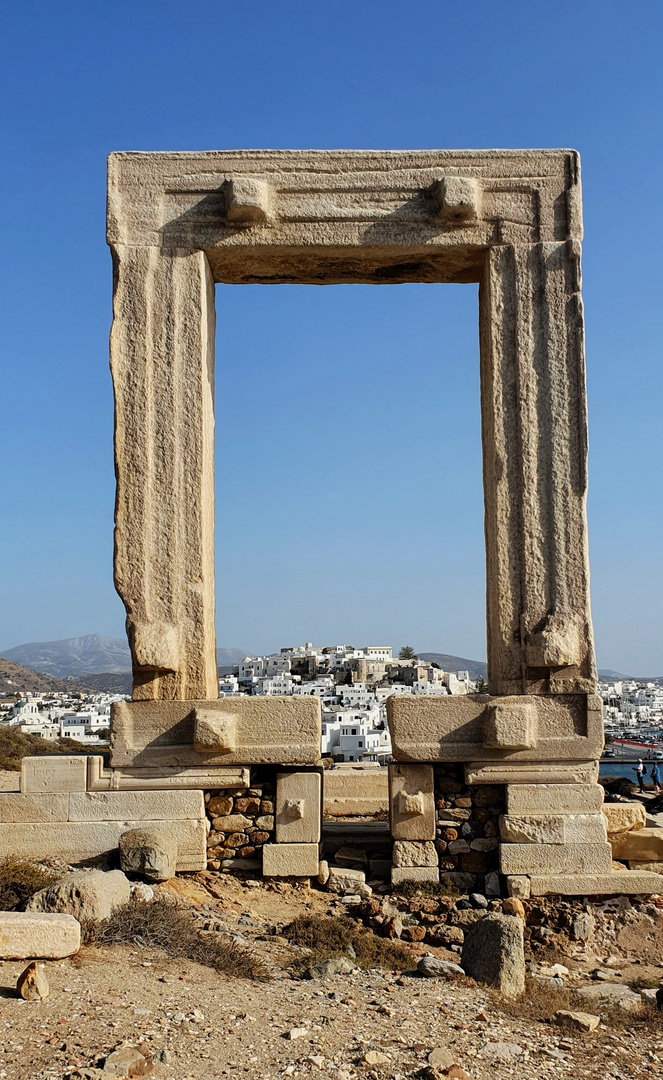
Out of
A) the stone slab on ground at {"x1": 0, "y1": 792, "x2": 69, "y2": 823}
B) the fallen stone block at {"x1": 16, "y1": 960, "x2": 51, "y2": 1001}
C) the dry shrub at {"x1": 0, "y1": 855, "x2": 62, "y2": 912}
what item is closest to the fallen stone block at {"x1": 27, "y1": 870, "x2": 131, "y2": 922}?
the dry shrub at {"x1": 0, "y1": 855, "x2": 62, "y2": 912}

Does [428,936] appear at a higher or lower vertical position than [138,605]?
lower

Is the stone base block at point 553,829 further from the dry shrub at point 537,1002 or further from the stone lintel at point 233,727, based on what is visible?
the stone lintel at point 233,727

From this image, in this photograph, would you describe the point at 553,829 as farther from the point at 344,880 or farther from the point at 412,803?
the point at 344,880

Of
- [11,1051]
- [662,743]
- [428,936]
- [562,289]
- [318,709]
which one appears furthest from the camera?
[662,743]

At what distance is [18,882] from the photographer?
6074mm

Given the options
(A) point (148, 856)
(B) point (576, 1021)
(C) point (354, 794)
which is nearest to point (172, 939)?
(A) point (148, 856)

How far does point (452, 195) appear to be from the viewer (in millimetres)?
7355

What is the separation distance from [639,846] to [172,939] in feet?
12.3

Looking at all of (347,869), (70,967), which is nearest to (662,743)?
(347,869)

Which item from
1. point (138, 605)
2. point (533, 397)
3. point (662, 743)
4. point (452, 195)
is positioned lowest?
point (662, 743)

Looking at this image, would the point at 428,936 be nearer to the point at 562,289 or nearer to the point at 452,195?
the point at 562,289

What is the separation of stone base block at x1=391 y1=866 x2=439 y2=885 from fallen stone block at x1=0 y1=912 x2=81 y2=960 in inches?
101

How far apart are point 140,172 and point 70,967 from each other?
5.90 meters

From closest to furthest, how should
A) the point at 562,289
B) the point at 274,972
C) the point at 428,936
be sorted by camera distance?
the point at 274,972 < the point at 428,936 < the point at 562,289
